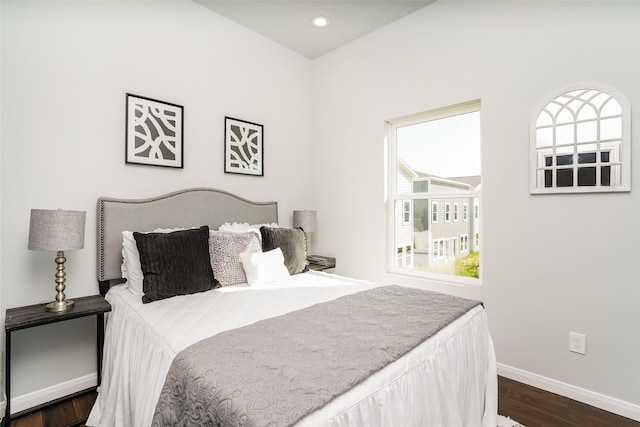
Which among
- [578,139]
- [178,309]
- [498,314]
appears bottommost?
[498,314]

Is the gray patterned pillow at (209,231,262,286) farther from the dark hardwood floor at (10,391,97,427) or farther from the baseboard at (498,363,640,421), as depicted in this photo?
the baseboard at (498,363,640,421)

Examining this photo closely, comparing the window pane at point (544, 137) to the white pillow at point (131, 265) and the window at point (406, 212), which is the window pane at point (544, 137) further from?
the white pillow at point (131, 265)

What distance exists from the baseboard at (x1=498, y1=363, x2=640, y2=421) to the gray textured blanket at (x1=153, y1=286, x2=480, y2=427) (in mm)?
1171

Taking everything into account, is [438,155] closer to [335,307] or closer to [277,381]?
[335,307]

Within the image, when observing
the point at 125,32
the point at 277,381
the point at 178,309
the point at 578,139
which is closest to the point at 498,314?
the point at 578,139

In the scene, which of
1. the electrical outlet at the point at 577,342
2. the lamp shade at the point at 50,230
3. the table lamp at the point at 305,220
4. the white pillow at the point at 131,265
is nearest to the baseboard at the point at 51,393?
the white pillow at the point at 131,265

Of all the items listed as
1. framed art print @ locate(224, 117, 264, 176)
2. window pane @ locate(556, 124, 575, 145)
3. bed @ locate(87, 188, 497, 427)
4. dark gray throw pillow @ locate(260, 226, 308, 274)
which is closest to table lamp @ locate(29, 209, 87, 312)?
bed @ locate(87, 188, 497, 427)

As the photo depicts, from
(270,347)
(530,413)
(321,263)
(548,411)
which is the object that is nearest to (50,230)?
(270,347)

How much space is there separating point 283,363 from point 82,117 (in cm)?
217

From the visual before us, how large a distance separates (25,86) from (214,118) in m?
1.27

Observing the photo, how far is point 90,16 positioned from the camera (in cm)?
221

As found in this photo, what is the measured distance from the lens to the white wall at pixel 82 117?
6.40ft

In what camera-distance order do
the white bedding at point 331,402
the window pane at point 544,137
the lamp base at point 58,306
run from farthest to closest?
the window pane at point 544,137, the lamp base at point 58,306, the white bedding at point 331,402

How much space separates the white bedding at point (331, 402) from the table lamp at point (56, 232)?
346mm
